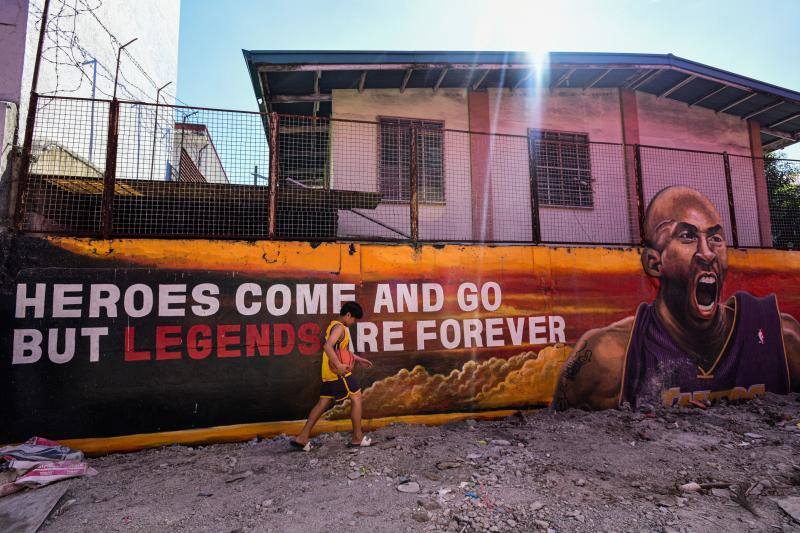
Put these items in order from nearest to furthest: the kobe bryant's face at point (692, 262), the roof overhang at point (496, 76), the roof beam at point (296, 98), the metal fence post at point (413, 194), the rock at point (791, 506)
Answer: the rock at point (791, 506)
the metal fence post at point (413, 194)
the kobe bryant's face at point (692, 262)
the roof overhang at point (496, 76)
the roof beam at point (296, 98)

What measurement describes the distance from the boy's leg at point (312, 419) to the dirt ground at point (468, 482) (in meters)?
0.14

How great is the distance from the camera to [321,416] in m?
4.67

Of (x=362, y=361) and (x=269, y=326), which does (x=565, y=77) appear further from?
(x=269, y=326)

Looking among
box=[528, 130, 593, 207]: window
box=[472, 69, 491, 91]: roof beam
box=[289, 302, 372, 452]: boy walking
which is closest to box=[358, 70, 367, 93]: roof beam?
box=[472, 69, 491, 91]: roof beam

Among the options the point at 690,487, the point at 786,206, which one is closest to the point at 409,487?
the point at 690,487

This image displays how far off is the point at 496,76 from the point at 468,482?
7.40 meters

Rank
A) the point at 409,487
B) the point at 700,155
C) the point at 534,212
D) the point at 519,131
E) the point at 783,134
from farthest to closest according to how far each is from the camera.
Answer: the point at 783,134
the point at 700,155
the point at 519,131
the point at 534,212
the point at 409,487

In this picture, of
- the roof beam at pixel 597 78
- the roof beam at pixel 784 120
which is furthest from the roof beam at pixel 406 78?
the roof beam at pixel 784 120

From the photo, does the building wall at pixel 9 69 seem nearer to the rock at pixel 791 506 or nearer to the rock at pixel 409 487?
the rock at pixel 409 487

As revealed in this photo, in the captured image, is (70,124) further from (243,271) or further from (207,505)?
(207,505)

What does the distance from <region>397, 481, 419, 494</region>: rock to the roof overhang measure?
639cm

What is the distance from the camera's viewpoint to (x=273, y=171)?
4.86 m

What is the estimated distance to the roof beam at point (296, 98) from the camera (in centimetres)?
822

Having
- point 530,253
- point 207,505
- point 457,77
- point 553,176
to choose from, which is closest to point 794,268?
point 553,176
